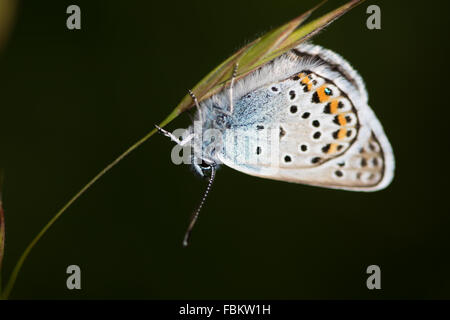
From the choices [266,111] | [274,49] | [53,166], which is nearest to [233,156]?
[266,111]

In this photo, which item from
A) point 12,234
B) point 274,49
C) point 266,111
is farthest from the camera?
point 12,234

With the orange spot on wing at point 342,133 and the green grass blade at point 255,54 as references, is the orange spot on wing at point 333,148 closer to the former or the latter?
the orange spot on wing at point 342,133

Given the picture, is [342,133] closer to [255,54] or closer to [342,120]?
[342,120]

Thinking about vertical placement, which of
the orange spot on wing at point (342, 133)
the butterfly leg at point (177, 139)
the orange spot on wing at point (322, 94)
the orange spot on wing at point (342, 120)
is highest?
the orange spot on wing at point (322, 94)

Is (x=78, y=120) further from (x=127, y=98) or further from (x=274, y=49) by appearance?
(x=274, y=49)

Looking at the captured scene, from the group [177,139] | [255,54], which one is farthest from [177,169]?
[255,54]

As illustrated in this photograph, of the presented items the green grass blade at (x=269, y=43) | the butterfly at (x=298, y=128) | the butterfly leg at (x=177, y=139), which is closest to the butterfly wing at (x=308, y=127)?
the butterfly at (x=298, y=128)

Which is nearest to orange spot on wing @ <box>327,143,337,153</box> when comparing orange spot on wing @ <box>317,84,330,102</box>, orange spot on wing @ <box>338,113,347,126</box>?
orange spot on wing @ <box>338,113,347,126</box>
